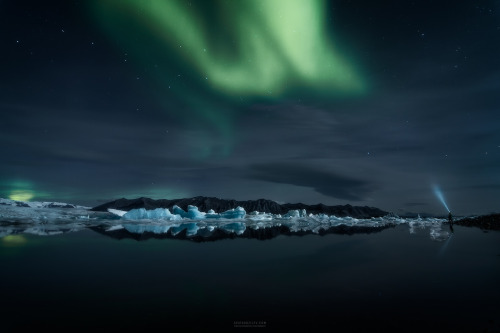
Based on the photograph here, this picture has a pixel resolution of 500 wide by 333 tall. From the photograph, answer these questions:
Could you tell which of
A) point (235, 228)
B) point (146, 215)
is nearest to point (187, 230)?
point (235, 228)

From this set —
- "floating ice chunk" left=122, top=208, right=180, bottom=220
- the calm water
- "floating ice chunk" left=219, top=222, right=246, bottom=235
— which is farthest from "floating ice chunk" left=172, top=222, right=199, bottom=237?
"floating ice chunk" left=122, top=208, right=180, bottom=220

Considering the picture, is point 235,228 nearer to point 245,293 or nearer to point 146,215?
point 146,215

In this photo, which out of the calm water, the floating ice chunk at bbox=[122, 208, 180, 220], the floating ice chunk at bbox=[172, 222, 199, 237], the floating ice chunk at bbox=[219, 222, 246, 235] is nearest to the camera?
the calm water

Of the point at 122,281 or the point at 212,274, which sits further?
the point at 212,274

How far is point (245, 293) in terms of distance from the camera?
6586 millimetres

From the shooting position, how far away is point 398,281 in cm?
783

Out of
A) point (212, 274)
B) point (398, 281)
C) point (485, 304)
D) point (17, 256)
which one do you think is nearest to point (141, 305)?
point (212, 274)

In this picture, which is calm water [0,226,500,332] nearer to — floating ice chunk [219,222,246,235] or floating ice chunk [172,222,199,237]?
floating ice chunk [172,222,199,237]

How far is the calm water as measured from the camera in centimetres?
490

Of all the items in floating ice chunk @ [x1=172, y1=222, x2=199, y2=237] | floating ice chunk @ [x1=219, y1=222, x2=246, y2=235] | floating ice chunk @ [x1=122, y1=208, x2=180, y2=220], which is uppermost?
floating ice chunk @ [x1=122, y1=208, x2=180, y2=220]

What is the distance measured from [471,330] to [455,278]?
4356mm

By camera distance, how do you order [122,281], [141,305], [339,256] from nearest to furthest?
[141,305] < [122,281] < [339,256]

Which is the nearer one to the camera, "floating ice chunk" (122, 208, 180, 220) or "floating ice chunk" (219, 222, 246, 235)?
"floating ice chunk" (219, 222, 246, 235)

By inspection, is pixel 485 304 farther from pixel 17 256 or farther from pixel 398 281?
pixel 17 256
